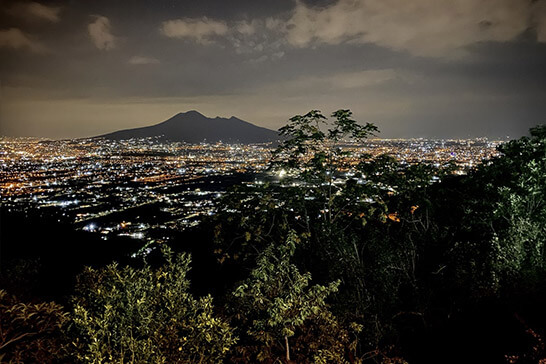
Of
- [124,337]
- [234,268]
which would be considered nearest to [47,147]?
[234,268]

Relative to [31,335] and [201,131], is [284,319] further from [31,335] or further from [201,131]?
[201,131]

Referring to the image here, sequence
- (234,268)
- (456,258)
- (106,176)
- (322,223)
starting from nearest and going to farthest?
1. (456,258)
2. (322,223)
3. (234,268)
4. (106,176)

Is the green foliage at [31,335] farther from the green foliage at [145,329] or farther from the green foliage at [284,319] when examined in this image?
the green foliage at [284,319]

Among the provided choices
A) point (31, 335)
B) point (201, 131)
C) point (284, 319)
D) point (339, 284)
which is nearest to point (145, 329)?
point (31, 335)

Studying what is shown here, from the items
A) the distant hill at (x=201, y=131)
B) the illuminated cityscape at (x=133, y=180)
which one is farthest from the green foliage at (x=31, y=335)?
the distant hill at (x=201, y=131)

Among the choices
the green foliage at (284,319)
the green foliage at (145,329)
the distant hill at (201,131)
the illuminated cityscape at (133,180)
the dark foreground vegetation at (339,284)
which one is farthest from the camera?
the distant hill at (201,131)

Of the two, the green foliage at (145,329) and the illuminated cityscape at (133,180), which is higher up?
the green foliage at (145,329)

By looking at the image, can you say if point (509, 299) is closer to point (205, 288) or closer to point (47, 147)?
point (205, 288)
